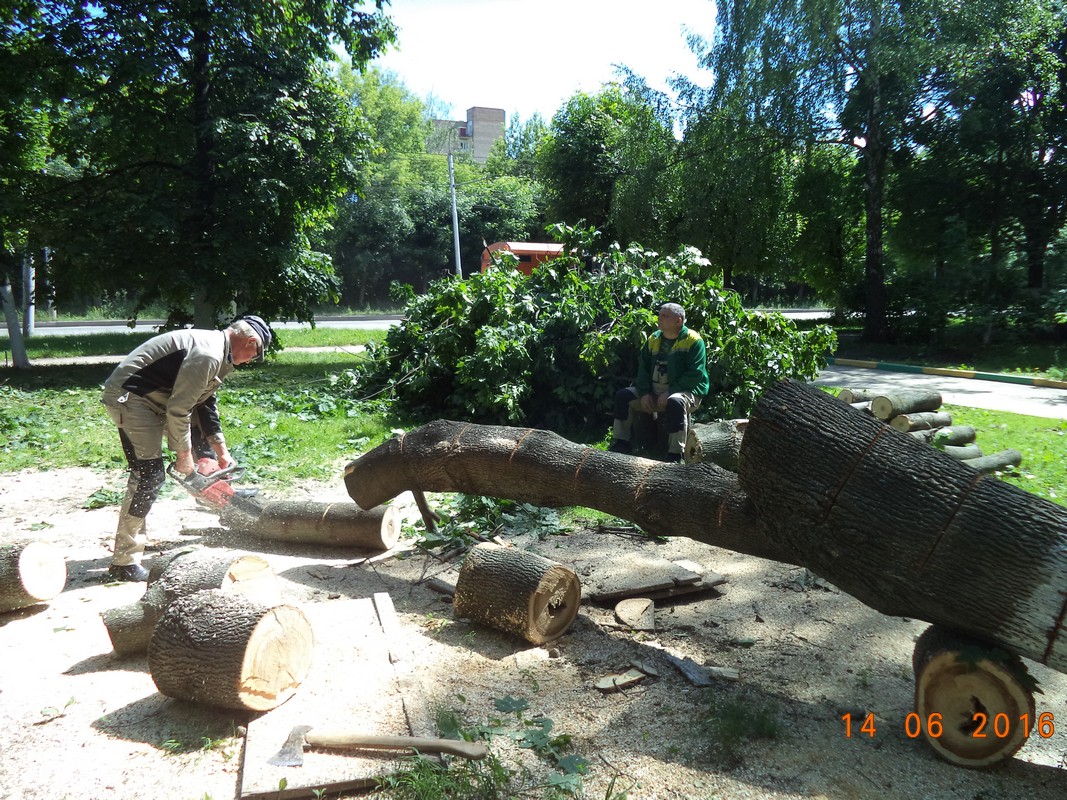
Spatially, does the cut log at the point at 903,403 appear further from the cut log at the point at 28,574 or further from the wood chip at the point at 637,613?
the cut log at the point at 28,574

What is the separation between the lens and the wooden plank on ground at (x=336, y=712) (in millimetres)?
2779

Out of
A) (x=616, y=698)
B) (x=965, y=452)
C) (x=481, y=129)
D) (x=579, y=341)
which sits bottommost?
(x=616, y=698)

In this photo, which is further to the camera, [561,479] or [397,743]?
[561,479]

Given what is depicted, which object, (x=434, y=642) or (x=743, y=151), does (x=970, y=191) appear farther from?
(x=434, y=642)

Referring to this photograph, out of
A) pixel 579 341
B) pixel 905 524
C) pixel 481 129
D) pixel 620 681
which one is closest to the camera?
pixel 905 524

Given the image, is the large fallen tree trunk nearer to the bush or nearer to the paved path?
the bush

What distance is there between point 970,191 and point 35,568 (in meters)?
18.0

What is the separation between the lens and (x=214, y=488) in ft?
16.5

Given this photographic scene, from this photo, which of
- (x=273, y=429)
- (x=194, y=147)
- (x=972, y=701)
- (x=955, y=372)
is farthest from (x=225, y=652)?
(x=955, y=372)

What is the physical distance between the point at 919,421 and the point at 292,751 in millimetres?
6566

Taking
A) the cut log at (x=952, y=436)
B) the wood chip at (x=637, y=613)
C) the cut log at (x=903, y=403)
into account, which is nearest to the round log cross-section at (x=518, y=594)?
the wood chip at (x=637, y=613)

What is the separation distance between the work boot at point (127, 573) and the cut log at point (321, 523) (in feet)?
2.62

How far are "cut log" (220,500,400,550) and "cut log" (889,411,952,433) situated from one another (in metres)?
4.70

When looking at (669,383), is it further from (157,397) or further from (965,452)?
(157,397)
